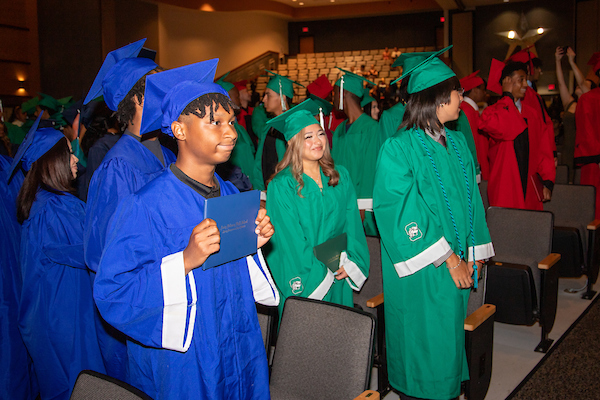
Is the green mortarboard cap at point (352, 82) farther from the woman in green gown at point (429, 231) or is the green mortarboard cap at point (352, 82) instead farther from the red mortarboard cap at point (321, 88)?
the woman in green gown at point (429, 231)

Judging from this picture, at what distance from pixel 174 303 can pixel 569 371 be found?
108 inches

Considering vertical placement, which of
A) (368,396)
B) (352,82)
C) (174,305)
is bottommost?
(368,396)

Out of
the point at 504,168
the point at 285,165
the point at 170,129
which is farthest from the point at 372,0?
the point at 170,129

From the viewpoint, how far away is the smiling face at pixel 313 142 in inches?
104

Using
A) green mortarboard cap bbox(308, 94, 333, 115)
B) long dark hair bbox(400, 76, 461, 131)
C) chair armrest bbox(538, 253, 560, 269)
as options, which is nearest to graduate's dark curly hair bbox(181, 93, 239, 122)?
long dark hair bbox(400, 76, 461, 131)

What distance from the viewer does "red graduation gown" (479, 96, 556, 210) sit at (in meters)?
4.03

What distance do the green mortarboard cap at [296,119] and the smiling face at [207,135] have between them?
1.33 m

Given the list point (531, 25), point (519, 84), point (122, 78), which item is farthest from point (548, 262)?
point (531, 25)

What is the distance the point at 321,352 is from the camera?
1869 mm

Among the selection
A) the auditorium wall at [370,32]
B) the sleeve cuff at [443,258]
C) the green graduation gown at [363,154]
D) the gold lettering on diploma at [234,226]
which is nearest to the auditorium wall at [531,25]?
the auditorium wall at [370,32]

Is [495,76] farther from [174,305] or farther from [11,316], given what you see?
[11,316]

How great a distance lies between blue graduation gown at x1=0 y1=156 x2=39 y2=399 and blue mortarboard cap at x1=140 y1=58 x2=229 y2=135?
184cm

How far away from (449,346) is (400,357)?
0.28m

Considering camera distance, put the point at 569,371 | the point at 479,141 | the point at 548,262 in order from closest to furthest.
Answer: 1. the point at 569,371
2. the point at 548,262
3. the point at 479,141
